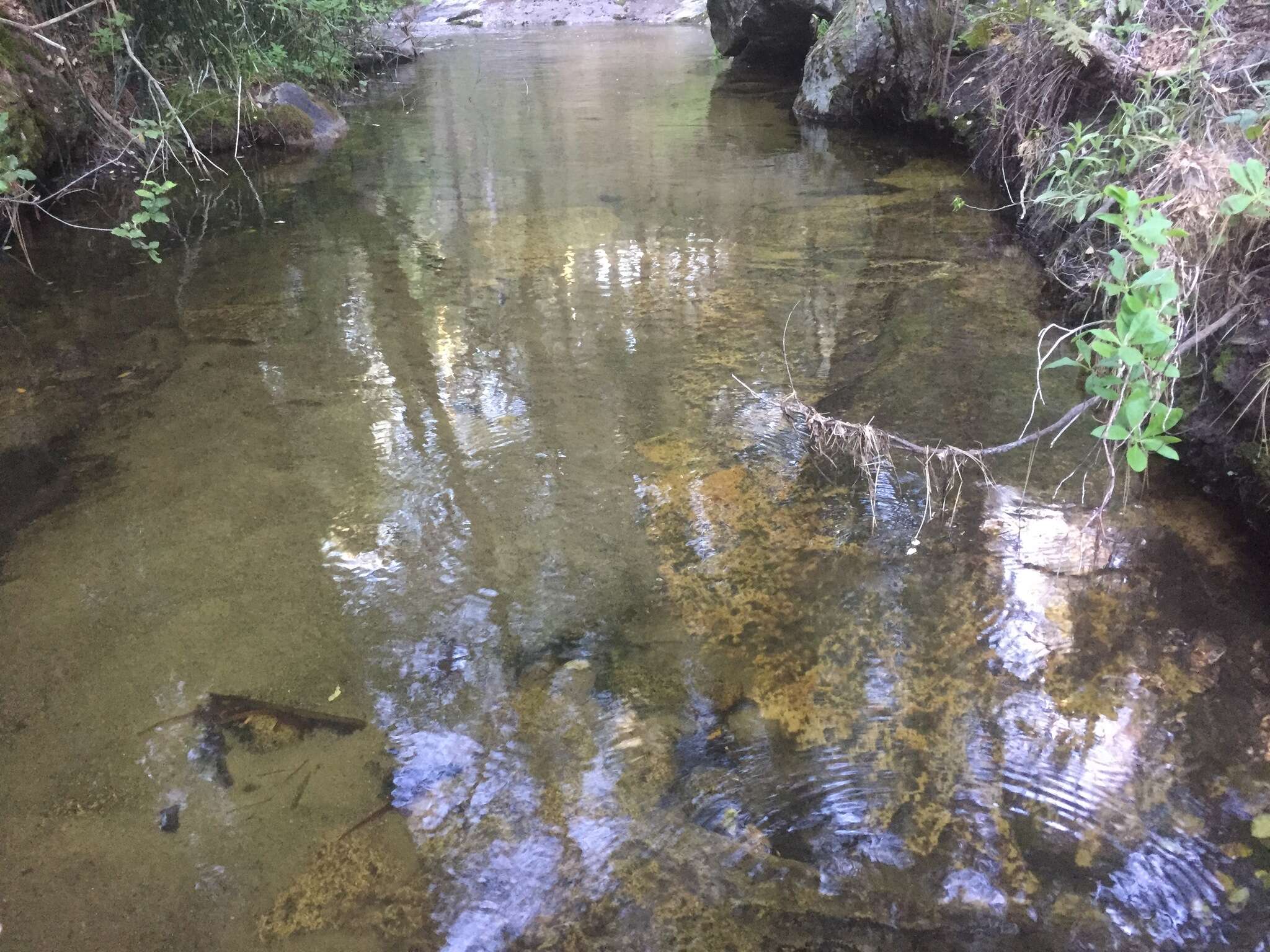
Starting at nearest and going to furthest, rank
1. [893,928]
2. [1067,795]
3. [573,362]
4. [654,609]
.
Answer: [893,928]
[1067,795]
[654,609]
[573,362]

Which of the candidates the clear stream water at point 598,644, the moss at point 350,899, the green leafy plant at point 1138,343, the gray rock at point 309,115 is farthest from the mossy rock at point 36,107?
the green leafy plant at point 1138,343

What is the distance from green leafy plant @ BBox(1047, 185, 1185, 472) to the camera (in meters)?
1.85

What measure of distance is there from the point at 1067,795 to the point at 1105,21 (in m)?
4.06

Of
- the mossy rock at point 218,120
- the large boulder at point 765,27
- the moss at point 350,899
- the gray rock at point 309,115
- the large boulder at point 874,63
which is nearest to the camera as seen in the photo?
the moss at point 350,899

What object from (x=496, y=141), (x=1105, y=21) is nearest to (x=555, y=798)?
(x=1105, y=21)

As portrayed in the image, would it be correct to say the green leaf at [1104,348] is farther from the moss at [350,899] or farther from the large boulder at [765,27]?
the large boulder at [765,27]

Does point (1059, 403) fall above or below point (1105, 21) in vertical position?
below

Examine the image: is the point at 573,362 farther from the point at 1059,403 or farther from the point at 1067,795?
the point at 1067,795

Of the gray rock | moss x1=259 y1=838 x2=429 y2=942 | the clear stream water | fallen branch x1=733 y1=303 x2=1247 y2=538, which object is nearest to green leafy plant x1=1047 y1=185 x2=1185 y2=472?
fallen branch x1=733 y1=303 x2=1247 y2=538

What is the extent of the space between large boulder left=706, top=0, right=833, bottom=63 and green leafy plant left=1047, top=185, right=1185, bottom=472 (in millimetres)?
9705

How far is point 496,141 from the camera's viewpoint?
27.5 ft

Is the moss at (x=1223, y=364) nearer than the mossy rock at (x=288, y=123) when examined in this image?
Yes

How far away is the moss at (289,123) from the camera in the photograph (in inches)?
326

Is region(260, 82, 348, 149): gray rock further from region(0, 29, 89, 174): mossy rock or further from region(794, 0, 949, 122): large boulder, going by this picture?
region(794, 0, 949, 122): large boulder
